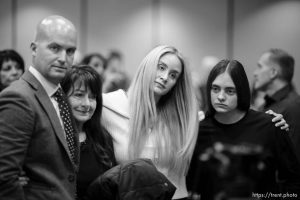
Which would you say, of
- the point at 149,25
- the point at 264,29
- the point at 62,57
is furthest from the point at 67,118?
the point at 264,29

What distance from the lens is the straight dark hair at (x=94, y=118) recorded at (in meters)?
2.24

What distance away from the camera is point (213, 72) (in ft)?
7.50

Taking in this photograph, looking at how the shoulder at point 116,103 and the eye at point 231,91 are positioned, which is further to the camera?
the shoulder at point 116,103

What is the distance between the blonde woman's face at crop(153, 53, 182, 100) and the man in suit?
0.73m

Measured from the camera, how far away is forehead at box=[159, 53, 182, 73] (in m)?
2.40

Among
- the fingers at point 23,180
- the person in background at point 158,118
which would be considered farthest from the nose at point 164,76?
the fingers at point 23,180

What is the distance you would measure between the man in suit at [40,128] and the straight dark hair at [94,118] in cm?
43

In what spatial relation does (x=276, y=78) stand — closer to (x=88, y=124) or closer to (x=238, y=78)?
(x=238, y=78)

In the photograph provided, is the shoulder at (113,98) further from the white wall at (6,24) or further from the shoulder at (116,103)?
the white wall at (6,24)

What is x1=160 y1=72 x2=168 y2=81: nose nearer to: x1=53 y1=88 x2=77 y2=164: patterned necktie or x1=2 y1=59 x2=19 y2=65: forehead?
x1=53 y1=88 x2=77 y2=164: patterned necktie

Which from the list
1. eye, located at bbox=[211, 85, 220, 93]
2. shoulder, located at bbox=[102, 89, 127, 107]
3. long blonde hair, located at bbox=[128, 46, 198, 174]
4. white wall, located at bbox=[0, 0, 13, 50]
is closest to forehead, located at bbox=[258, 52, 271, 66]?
long blonde hair, located at bbox=[128, 46, 198, 174]

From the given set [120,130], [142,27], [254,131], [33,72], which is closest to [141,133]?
[120,130]

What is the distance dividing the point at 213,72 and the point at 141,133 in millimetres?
525

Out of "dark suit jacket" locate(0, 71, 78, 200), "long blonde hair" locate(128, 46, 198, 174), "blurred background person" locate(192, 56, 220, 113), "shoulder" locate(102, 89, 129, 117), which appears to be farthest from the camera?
"blurred background person" locate(192, 56, 220, 113)
